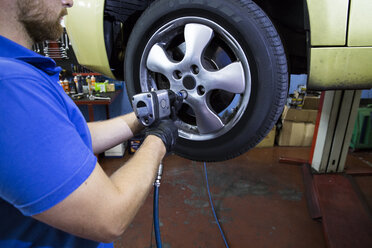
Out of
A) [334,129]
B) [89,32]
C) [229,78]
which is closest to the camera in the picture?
[229,78]

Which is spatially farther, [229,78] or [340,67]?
[229,78]

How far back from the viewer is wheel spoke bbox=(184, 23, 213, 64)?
2.43 feet

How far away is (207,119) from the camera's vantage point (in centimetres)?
83

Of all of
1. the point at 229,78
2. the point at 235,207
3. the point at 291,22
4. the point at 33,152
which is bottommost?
the point at 235,207

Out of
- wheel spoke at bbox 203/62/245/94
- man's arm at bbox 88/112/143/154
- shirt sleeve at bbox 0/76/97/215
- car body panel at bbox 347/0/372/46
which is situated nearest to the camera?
shirt sleeve at bbox 0/76/97/215

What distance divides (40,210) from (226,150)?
Answer: 0.55 meters

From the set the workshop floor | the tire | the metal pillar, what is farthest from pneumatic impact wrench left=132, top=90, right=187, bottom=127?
the metal pillar

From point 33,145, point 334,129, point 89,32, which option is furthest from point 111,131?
point 334,129

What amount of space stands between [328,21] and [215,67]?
37 centimetres

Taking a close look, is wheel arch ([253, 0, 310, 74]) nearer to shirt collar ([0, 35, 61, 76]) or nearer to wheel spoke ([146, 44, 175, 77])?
wheel spoke ([146, 44, 175, 77])

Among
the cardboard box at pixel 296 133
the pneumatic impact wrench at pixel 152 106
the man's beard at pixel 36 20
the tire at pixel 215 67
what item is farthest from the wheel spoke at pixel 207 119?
the cardboard box at pixel 296 133

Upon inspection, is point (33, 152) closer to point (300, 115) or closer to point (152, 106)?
point (152, 106)

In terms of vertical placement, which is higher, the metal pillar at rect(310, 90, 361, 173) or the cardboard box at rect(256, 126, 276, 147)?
the metal pillar at rect(310, 90, 361, 173)

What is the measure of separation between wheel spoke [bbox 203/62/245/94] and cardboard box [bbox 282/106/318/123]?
102 inches
